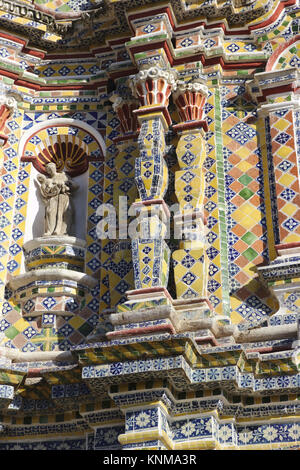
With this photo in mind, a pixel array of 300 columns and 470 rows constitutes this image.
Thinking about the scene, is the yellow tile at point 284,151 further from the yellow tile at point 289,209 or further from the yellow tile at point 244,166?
the yellow tile at point 289,209

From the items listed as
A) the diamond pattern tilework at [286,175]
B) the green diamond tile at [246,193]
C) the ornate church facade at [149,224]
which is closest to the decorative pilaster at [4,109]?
the ornate church facade at [149,224]

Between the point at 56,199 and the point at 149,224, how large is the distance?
1603 mm

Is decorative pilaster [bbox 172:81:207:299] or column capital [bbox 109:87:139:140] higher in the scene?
column capital [bbox 109:87:139:140]

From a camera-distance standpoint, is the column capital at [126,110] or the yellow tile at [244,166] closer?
the yellow tile at [244,166]

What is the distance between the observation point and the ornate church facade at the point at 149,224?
9.49 metres

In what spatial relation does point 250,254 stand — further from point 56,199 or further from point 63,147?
point 63,147

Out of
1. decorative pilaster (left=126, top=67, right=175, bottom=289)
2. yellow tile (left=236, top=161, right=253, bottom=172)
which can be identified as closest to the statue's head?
decorative pilaster (left=126, top=67, right=175, bottom=289)

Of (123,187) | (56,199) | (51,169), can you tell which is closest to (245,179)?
(123,187)

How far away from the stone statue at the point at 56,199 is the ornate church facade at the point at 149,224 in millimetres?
20

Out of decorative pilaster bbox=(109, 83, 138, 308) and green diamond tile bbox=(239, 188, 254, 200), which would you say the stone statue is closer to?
decorative pilaster bbox=(109, 83, 138, 308)

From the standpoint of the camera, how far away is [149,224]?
1052cm

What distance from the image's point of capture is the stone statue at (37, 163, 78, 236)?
453 inches

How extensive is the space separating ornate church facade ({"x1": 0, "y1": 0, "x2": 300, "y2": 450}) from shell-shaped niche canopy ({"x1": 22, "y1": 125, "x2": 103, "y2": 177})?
0.06 ft
